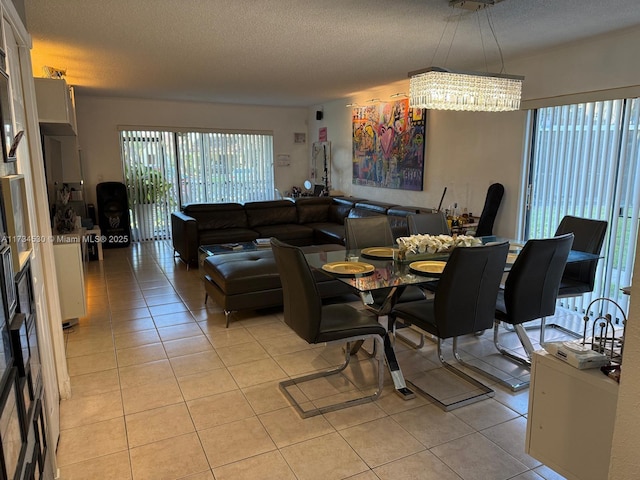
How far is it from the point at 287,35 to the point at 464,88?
1557mm

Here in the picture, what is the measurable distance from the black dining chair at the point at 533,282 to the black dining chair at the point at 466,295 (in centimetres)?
21

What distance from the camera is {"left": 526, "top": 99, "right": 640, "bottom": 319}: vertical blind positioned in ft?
11.8

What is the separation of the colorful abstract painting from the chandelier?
2682 mm

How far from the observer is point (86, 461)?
215cm

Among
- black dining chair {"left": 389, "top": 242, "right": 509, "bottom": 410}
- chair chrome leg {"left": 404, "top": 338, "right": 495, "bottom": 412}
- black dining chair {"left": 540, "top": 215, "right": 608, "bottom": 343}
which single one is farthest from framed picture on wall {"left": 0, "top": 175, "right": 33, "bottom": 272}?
black dining chair {"left": 540, "top": 215, "right": 608, "bottom": 343}

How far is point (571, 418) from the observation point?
1717 mm

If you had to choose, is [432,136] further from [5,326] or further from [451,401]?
[5,326]

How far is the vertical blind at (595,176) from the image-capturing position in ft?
11.8

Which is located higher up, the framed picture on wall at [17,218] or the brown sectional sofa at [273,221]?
the framed picture on wall at [17,218]

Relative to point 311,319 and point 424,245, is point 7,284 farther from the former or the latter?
point 424,245

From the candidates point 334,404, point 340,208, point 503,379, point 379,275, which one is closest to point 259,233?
point 340,208

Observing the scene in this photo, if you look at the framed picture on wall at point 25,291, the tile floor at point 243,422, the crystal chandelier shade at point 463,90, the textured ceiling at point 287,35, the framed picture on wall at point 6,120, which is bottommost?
the tile floor at point 243,422

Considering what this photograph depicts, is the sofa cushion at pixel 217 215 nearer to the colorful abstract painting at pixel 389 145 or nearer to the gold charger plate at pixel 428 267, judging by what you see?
the colorful abstract painting at pixel 389 145

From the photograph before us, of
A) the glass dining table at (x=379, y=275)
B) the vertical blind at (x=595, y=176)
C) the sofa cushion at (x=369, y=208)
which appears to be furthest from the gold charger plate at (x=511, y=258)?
the sofa cushion at (x=369, y=208)
